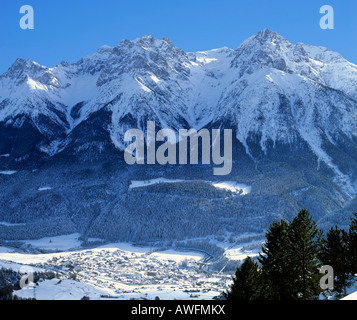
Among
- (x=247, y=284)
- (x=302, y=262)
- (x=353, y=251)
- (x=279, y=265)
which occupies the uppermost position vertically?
(x=353, y=251)

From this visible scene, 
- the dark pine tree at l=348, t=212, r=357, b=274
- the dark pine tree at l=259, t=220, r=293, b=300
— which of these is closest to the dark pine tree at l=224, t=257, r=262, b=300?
the dark pine tree at l=259, t=220, r=293, b=300

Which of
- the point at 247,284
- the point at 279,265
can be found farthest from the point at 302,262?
the point at 247,284

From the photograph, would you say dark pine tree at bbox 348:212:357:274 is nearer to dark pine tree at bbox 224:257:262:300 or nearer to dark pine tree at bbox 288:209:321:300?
dark pine tree at bbox 288:209:321:300

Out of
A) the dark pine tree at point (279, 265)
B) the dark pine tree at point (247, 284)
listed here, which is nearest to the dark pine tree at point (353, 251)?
the dark pine tree at point (279, 265)

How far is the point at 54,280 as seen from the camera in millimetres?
170000

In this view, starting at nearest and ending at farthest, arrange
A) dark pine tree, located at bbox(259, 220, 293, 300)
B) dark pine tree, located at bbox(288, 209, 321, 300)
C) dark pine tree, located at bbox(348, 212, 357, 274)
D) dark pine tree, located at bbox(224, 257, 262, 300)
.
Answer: dark pine tree, located at bbox(224, 257, 262, 300)
dark pine tree, located at bbox(288, 209, 321, 300)
dark pine tree, located at bbox(259, 220, 293, 300)
dark pine tree, located at bbox(348, 212, 357, 274)

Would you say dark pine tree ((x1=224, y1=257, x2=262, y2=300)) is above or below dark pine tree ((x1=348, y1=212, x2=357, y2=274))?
below

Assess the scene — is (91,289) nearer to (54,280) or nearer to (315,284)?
(54,280)

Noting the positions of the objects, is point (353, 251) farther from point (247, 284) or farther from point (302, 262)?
point (247, 284)

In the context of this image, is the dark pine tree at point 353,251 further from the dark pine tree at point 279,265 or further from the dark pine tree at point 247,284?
the dark pine tree at point 247,284
